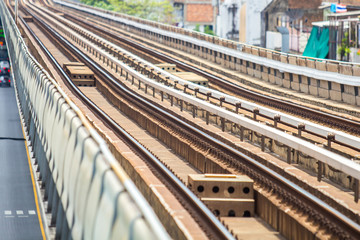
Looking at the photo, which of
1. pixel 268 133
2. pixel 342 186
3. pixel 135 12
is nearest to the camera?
pixel 342 186

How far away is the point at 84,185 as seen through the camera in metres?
11.0

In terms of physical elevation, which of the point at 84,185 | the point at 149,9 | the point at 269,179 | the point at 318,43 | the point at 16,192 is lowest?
the point at 16,192

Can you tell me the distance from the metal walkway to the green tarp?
29.3m

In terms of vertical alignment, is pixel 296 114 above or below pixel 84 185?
below

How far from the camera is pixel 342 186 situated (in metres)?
18.8

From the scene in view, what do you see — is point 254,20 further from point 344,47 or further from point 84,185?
point 84,185

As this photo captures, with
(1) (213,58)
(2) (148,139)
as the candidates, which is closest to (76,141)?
(2) (148,139)

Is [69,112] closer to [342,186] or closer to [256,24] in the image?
[342,186]

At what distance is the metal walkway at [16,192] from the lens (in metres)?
21.0

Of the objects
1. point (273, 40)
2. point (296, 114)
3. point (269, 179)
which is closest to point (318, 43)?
point (273, 40)

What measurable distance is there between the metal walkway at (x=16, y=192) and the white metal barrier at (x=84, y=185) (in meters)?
2.21

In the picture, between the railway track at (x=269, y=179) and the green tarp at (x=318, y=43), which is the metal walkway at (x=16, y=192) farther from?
the green tarp at (x=318, y=43)

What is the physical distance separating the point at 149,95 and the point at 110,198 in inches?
1291

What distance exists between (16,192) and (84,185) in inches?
571
